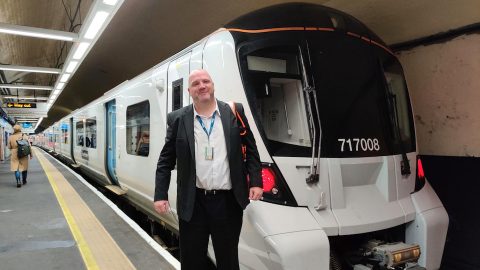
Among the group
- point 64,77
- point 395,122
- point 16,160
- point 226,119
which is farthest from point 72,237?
point 64,77

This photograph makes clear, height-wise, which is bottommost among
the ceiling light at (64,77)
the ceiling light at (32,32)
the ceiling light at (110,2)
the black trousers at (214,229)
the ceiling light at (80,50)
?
the black trousers at (214,229)

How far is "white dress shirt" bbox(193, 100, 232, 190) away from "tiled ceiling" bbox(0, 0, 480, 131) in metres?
3.18

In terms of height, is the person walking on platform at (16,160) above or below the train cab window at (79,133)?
below

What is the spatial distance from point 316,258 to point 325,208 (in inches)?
15.7

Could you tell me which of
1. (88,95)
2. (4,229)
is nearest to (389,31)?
(4,229)

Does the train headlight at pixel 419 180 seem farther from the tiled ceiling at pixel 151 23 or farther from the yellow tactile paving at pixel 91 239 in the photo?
the yellow tactile paving at pixel 91 239

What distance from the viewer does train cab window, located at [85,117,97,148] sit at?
8750mm

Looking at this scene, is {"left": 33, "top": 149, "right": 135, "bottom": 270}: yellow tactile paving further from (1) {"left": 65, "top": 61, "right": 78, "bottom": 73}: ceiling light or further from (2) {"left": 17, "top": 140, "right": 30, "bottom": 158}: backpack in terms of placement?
(1) {"left": 65, "top": 61, "right": 78, "bottom": 73}: ceiling light

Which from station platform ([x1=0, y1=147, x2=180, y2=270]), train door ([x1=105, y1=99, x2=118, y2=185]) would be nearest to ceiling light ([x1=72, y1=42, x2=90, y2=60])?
train door ([x1=105, y1=99, x2=118, y2=185])

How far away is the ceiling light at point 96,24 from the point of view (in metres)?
5.09

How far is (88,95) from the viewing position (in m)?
17.4

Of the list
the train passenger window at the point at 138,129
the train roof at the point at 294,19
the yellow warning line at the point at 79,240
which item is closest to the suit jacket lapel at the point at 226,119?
the train roof at the point at 294,19

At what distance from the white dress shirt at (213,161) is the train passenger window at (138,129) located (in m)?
2.58

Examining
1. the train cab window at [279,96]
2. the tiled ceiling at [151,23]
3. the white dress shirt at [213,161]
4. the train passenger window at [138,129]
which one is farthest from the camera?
the train passenger window at [138,129]
